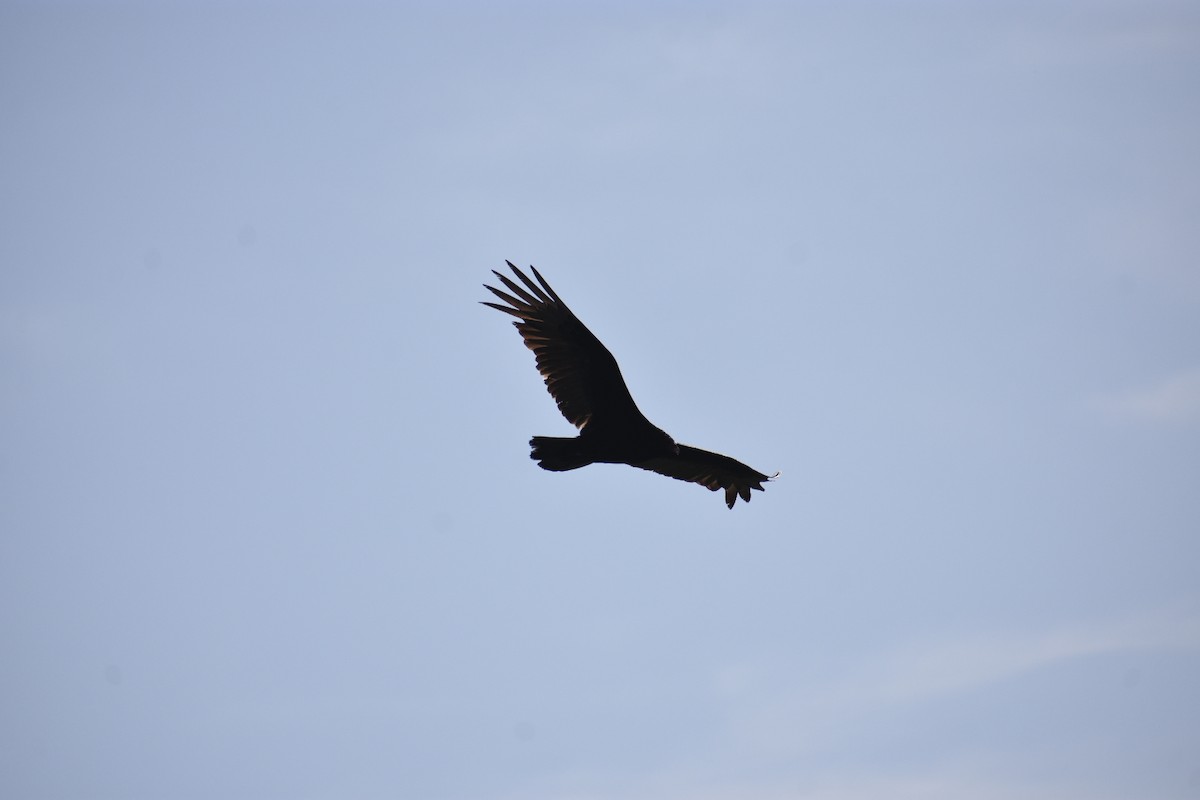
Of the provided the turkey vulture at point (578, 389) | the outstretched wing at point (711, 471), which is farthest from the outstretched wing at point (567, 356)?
the outstretched wing at point (711, 471)

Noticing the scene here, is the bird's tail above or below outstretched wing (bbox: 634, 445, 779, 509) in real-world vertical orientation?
below

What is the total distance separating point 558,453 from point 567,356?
154 centimetres

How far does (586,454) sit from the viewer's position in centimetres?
2036

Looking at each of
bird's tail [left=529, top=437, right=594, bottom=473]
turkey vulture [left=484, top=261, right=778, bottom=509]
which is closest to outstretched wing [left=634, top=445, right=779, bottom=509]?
turkey vulture [left=484, top=261, right=778, bottom=509]

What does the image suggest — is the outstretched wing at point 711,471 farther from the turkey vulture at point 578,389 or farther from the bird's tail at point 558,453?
the bird's tail at point 558,453

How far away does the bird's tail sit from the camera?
1995 cm

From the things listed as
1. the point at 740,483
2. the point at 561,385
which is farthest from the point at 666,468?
the point at 561,385

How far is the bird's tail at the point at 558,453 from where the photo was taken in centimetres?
1995

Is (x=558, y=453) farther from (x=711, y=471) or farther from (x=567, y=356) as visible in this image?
(x=711, y=471)

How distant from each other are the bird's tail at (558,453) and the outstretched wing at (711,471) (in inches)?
76.3

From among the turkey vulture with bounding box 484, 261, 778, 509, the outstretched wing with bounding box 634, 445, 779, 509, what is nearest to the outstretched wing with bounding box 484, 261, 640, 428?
the turkey vulture with bounding box 484, 261, 778, 509

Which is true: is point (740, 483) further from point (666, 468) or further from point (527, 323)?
point (527, 323)

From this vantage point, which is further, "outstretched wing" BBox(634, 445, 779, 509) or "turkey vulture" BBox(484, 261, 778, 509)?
"outstretched wing" BBox(634, 445, 779, 509)

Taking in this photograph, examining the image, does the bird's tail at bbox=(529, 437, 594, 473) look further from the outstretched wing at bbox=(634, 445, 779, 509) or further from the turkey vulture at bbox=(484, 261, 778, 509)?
the outstretched wing at bbox=(634, 445, 779, 509)
